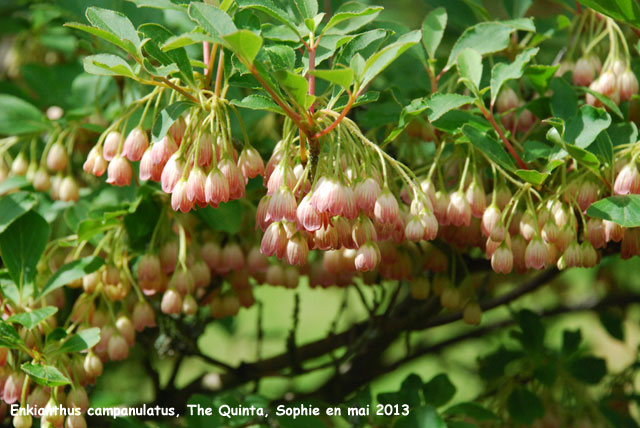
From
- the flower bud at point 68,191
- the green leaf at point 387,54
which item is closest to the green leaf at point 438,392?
the green leaf at point 387,54

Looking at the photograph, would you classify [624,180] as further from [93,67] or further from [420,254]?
[93,67]

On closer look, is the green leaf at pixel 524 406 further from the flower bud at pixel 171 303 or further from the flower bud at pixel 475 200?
the flower bud at pixel 171 303

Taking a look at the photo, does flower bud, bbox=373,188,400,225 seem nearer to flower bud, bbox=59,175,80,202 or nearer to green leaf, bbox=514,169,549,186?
green leaf, bbox=514,169,549,186

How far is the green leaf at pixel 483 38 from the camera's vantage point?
51.3 inches

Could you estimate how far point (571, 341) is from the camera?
1.87m

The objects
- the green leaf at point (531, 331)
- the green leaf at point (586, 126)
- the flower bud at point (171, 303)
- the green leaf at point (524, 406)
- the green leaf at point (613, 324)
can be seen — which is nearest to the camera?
the green leaf at point (586, 126)

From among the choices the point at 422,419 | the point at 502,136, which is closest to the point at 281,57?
the point at 502,136

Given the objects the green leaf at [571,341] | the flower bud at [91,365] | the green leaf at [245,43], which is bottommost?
the green leaf at [571,341]

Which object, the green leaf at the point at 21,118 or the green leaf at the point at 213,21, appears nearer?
the green leaf at the point at 213,21

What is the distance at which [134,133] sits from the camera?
1184mm

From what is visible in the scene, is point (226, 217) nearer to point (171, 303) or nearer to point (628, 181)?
point (171, 303)

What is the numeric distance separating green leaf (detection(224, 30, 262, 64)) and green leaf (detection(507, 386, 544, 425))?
3.60ft

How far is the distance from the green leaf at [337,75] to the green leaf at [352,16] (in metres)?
0.12

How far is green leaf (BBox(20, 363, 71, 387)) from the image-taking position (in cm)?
117
